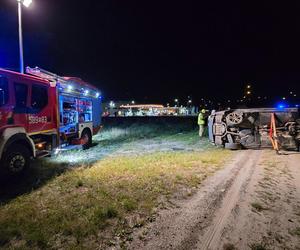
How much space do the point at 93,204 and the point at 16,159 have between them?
3.39 m

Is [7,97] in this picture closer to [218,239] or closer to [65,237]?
[65,237]

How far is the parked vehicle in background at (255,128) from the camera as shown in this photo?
38.4 ft

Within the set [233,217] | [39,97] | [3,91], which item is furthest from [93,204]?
[39,97]

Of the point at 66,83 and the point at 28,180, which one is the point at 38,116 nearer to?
the point at 28,180

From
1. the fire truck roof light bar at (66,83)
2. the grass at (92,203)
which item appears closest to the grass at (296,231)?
the grass at (92,203)

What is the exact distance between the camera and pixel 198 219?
16.4ft

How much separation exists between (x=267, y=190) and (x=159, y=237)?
328 cm

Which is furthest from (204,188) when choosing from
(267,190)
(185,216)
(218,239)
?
(218,239)

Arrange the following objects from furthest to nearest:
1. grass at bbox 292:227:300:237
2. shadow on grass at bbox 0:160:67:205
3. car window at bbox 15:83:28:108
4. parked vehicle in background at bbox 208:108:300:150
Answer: parked vehicle in background at bbox 208:108:300:150 < car window at bbox 15:83:28:108 < shadow on grass at bbox 0:160:67:205 < grass at bbox 292:227:300:237

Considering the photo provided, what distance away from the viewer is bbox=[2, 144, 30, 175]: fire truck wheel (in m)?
7.66

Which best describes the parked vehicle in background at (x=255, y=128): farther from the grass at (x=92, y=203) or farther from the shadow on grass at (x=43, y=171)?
the shadow on grass at (x=43, y=171)

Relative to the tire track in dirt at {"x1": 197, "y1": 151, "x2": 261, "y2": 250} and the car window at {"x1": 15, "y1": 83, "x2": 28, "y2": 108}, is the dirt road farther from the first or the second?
the car window at {"x1": 15, "y1": 83, "x2": 28, "y2": 108}

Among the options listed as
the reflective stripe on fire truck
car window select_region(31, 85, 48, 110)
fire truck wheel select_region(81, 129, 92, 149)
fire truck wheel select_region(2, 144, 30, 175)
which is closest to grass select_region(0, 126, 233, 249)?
fire truck wheel select_region(2, 144, 30, 175)

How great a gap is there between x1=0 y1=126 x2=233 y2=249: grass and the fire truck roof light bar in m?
3.37
